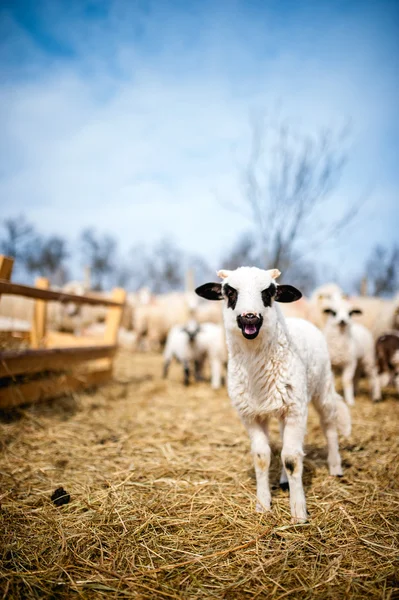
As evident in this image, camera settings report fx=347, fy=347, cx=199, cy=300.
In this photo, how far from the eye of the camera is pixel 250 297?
8.23 feet

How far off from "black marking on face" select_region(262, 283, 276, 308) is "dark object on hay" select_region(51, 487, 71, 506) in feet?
7.27

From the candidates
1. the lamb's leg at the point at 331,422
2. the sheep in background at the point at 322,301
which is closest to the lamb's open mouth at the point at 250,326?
the lamb's leg at the point at 331,422

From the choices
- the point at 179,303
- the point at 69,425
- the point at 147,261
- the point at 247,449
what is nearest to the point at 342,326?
the point at 247,449

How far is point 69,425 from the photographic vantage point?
4.73 meters

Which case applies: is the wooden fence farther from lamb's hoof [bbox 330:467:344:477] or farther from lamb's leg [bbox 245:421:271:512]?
lamb's hoof [bbox 330:467:344:477]

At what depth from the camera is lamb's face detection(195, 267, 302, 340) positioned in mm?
2438

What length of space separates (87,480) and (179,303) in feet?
43.9

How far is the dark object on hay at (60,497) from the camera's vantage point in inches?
109

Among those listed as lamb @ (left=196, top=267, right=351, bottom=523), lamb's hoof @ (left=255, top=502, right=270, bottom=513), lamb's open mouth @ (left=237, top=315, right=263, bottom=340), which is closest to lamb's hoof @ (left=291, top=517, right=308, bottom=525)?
lamb @ (left=196, top=267, right=351, bottom=523)

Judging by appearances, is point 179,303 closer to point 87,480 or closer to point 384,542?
point 87,480

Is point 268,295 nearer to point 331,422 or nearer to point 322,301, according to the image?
point 331,422

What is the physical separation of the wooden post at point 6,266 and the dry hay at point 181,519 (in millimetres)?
1877

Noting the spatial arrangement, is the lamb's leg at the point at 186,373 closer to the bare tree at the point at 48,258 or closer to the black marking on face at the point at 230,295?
the black marking on face at the point at 230,295

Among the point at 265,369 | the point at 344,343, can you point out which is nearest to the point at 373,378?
the point at 344,343
